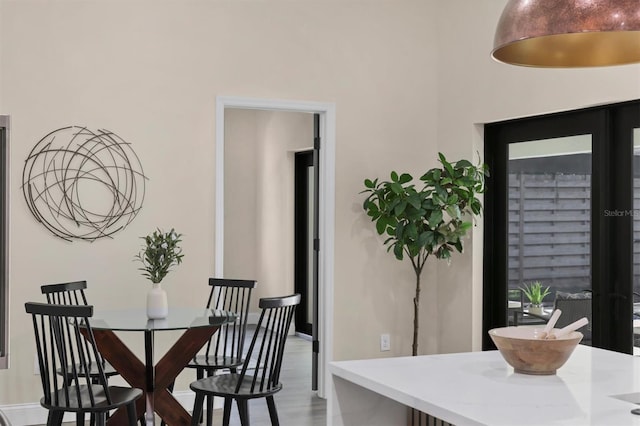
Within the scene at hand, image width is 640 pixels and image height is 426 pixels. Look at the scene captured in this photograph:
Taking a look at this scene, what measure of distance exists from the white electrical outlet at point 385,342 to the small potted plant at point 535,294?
45.2 inches

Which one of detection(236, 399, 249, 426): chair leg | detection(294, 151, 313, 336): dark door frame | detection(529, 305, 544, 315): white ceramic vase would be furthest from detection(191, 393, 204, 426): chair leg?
detection(294, 151, 313, 336): dark door frame

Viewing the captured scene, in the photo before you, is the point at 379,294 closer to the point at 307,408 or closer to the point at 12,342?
the point at 307,408

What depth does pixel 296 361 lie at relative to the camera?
7602 mm

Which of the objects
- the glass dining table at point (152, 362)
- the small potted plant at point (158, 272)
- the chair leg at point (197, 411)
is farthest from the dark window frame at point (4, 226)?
the chair leg at point (197, 411)

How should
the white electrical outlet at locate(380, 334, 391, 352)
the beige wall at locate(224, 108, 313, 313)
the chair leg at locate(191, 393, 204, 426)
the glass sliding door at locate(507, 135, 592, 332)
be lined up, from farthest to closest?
the beige wall at locate(224, 108, 313, 313)
the white electrical outlet at locate(380, 334, 391, 352)
the glass sliding door at locate(507, 135, 592, 332)
the chair leg at locate(191, 393, 204, 426)

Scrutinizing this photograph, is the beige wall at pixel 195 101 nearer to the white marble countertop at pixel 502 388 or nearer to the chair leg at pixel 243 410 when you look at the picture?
the chair leg at pixel 243 410

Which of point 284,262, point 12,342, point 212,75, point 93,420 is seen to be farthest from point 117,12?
point 284,262

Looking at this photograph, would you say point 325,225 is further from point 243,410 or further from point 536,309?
point 243,410

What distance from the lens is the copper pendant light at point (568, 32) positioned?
2062mm

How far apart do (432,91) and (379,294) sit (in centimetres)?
168

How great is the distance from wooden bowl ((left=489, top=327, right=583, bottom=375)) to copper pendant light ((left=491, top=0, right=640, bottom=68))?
2.84ft

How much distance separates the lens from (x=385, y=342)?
20.7 ft

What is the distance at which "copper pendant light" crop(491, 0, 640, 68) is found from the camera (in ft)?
6.77

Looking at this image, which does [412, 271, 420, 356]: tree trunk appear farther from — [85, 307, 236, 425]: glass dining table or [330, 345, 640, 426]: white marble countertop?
[330, 345, 640, 426]: white marble countertop
